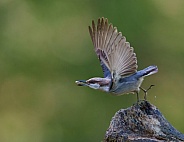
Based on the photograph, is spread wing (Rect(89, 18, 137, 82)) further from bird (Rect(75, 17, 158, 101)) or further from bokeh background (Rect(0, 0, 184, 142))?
bokeh background (Rect(0, 0, 184, 142))

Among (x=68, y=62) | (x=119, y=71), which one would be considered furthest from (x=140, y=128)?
(x=68, y=62)

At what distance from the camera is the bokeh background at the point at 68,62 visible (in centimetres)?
909

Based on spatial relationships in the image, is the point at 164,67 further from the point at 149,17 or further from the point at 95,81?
the point at 95,81

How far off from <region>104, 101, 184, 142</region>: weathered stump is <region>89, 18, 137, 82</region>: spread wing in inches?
19.5

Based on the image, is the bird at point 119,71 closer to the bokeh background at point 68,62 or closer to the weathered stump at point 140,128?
the weathered stump at point 140,128

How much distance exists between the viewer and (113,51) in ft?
13.9

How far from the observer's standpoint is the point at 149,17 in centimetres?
942

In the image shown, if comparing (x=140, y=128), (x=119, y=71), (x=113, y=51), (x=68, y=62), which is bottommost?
(x=140, y=128)

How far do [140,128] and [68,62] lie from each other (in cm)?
577

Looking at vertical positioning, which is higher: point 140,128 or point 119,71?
point 119,71

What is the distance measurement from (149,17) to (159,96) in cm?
115

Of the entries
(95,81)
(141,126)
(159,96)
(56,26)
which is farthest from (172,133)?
(56,26)

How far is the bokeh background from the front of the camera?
9.09 metres

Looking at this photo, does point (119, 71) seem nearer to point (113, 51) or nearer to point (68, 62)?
point (113, 51)
